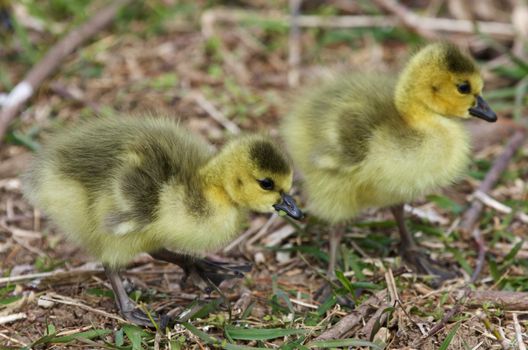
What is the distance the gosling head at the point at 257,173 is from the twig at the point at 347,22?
2.22m

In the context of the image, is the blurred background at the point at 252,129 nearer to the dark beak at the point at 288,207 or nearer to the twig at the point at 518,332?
the twig at the point at 518,332

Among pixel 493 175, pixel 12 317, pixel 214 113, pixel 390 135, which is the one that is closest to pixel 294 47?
pixel 214 113

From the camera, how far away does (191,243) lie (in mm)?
2643

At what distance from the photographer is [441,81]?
113 inches

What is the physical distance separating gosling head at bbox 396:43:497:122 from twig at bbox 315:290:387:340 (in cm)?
73

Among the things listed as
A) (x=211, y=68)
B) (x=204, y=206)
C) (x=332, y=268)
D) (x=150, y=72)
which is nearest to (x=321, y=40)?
(x=211, y=68)

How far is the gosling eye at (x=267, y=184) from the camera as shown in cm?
267

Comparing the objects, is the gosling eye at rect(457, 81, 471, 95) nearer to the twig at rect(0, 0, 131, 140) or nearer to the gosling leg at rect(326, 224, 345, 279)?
the gosling leg at rect(326, 224, 345, 279)

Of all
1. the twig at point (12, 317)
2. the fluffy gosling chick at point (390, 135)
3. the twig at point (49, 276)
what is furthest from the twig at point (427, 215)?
the twig at point (12, 317)

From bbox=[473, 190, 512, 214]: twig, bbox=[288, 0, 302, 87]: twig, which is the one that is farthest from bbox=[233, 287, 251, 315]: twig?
bbox=[288, 0, 302, 87]: twig

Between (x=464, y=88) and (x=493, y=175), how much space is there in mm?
909

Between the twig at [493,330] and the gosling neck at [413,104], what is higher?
the gosling neck at [413,104]

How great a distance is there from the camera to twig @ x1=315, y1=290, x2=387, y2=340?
103 inches

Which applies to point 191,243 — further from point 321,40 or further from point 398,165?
point 321,40
